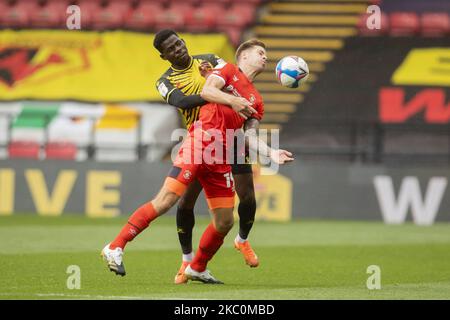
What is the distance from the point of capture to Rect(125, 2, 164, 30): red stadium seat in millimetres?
20594

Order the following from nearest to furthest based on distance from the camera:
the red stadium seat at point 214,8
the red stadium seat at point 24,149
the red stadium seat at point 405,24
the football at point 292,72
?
the football at point 292,72
the red stadium seat at point 24,149
the red stadium seat at point 405,24
the red stadium seat at point 214,8

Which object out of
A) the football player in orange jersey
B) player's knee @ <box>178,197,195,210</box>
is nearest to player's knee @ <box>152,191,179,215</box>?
the football player in orange jersey

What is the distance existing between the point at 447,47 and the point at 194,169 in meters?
11.7

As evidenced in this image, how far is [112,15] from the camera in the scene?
833 inches

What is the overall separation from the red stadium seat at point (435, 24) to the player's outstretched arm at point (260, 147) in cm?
1148

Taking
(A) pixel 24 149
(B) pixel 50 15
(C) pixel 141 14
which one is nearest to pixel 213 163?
(A) pixel 24 149

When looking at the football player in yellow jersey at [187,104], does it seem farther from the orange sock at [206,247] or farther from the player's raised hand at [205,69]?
the orange sock at [206,247]

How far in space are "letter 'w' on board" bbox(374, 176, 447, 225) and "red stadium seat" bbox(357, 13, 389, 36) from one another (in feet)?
11.6

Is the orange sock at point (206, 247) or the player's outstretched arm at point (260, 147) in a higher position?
the player's outstretched arm at point (260, 147)

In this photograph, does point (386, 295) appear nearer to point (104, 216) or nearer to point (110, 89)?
point (104, 216)

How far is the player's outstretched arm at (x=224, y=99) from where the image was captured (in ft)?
29.2

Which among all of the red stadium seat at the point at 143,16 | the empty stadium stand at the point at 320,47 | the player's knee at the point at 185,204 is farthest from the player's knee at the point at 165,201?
the red stadium seat at the point at 143,16

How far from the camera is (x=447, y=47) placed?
19734 mm

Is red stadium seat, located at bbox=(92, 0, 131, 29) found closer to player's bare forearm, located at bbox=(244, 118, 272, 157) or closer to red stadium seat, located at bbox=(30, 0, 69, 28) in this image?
red stadium seat, located at bbox=(30, 0, 69, 28)
